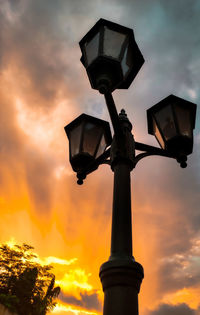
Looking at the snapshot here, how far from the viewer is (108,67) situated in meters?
2.70

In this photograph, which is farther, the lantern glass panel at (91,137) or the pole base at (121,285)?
the lantern glass panel at (91,137)

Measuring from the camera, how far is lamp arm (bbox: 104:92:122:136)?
9.36ft

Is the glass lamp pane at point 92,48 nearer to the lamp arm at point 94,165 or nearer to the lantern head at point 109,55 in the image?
the lantern head at point 109,55

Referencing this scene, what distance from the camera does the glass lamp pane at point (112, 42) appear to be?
9.07 feet

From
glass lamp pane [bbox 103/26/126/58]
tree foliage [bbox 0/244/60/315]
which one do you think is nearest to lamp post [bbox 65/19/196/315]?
glass lamp pane [bbox 103/26/126/58]

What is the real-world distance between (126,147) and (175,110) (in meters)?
0.89

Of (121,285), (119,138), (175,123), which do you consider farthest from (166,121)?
(121,285)

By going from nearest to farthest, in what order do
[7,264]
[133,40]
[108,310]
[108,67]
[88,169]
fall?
[108,310]
[108,67]
[133,40]
[88,169]
[7,264]

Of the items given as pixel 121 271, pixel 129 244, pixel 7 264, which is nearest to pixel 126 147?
pixel 129 244

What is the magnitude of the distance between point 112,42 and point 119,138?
0.99 meters

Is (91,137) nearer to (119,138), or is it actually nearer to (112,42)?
(119,138)

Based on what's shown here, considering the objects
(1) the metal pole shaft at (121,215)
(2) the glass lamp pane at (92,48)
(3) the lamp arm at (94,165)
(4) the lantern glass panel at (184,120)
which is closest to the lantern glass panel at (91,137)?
(3) the lamp arm at (94,165)

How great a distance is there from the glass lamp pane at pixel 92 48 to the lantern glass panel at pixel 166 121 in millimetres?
1291

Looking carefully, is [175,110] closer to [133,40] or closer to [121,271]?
[133,40]
